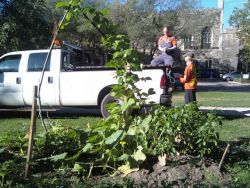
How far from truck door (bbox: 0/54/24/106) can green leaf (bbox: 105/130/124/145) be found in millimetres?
7426

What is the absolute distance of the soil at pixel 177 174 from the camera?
5020 mm

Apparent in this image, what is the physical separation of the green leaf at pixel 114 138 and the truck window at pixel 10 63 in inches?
301

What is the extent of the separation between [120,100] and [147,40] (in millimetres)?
39126

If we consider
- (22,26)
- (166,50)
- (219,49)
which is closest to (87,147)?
(166,50)

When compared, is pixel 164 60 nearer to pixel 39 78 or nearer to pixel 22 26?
pixel 39 78

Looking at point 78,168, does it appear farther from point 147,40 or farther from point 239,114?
point 147,40

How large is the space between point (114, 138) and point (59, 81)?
6812mm

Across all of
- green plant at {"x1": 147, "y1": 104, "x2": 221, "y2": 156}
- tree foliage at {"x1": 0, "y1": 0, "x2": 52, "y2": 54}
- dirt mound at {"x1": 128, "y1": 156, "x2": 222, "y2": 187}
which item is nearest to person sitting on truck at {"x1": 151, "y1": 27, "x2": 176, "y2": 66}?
green plant at {"x1": 147, "y1": 104, "x2": 221, "y2": 156}

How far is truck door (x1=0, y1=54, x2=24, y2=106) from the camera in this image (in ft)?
40.1

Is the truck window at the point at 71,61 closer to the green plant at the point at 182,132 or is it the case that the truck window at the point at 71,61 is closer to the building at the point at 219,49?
the green plant at the point at 182,132

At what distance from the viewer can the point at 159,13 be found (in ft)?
147

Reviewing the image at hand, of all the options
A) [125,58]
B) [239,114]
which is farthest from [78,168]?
[239,114]

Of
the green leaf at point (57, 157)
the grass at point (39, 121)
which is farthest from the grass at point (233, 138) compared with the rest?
the green leaf at point (57, 157)

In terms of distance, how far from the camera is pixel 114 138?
17.1 feet
